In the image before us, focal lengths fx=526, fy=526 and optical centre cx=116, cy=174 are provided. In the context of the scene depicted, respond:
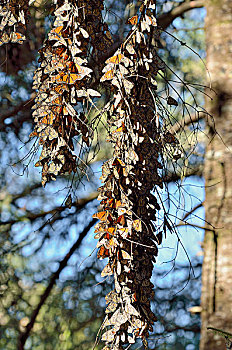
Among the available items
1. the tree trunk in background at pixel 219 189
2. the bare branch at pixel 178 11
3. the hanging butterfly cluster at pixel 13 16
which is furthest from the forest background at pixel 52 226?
the hanging butterfly cluster at pixel 13 16

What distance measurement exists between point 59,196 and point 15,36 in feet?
5.34

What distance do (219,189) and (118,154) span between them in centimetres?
77

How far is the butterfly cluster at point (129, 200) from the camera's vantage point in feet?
2.13

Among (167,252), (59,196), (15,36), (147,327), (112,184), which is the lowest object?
(147,327)

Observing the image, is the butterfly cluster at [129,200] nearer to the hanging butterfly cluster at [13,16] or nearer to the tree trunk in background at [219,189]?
the hanging butterfly cluster at [13,16]

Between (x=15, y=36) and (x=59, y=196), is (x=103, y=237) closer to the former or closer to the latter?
(x=15, y=36)

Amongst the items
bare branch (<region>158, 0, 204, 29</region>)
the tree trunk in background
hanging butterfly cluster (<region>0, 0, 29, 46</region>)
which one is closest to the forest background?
bare branch (<region>158, 0, 204, 29</region>)

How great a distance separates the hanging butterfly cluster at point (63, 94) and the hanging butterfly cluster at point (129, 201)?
1.8 inches

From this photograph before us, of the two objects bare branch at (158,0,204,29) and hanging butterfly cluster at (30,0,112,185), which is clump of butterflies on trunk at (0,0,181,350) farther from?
bare branch at (158,0,204,29)

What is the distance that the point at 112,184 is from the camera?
666mm

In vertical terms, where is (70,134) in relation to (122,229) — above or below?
above

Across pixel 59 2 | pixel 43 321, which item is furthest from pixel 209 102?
pixel 43 321

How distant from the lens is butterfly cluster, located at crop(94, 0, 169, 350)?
649 mm

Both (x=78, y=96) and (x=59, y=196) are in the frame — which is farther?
(x=59, y=196)
